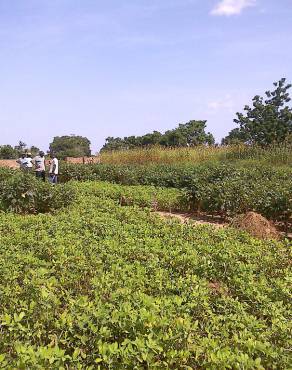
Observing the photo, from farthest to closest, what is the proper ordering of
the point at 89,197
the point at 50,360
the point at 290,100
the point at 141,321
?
the point at 290,100 < the point at 89,197 < the point at 141,321 < the point at 50,360

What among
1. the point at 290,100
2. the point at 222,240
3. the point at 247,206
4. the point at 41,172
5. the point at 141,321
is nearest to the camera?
the point at 141,321

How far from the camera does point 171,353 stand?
2.88 metres

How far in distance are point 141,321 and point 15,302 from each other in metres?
1.24

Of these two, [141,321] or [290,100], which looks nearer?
[141,321]

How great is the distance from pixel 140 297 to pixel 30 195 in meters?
7.01

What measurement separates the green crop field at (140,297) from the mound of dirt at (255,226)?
0.86 metres

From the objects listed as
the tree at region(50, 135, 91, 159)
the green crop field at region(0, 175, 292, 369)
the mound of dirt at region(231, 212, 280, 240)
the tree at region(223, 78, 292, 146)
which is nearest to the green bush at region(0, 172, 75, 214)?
the green crop field at region(0, 175, 292, 369)

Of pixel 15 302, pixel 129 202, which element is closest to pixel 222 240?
pixel 15 302

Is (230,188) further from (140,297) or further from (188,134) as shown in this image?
(188,134)

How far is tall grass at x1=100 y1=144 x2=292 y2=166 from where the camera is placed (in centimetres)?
1798

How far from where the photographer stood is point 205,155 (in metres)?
21.0

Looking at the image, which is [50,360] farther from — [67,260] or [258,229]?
[258,229]

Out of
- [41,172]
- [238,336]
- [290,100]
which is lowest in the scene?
[238,336]

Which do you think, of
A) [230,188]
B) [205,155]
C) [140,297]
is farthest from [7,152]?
[140,297]
